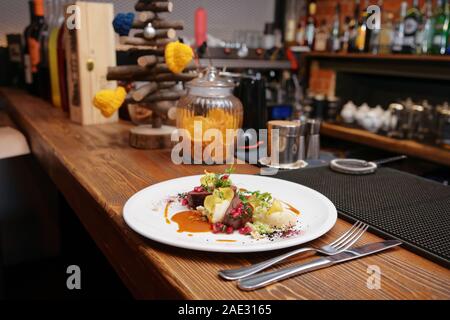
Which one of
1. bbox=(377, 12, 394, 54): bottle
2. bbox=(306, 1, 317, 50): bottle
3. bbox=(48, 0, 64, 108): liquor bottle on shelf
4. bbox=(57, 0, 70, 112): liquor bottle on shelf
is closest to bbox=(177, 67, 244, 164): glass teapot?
bbox=(57, 0, 70, 112): liquor bottle on shelf

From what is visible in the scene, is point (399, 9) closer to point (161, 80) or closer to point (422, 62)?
point (422, 62)

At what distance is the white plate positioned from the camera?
0.58 meters

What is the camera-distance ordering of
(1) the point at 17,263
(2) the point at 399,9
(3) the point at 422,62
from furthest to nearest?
1. (2) the point at 399,9
2. (3) the point at 422,62
3. (1) the point at 17,263

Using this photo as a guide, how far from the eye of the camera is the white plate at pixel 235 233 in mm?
583

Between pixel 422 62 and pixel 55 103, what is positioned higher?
pixel 422 62

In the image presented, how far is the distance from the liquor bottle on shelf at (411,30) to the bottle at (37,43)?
2203 mm

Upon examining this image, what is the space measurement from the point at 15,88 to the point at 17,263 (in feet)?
4.14

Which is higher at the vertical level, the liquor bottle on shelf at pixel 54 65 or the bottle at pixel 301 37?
the bottle at pixel 301 37

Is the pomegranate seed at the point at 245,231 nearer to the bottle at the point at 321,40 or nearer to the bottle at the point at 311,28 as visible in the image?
the bottle at the point at 321,40

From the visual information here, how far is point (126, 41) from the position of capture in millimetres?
1225

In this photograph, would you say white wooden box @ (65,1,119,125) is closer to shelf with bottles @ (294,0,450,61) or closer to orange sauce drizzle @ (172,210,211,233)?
orange sauce drizzle @ (172,210,211,233)

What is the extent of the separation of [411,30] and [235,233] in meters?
2.45

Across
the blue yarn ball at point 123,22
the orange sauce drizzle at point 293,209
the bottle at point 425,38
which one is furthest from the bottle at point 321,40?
the orange sauce drizzle at point 293,209
